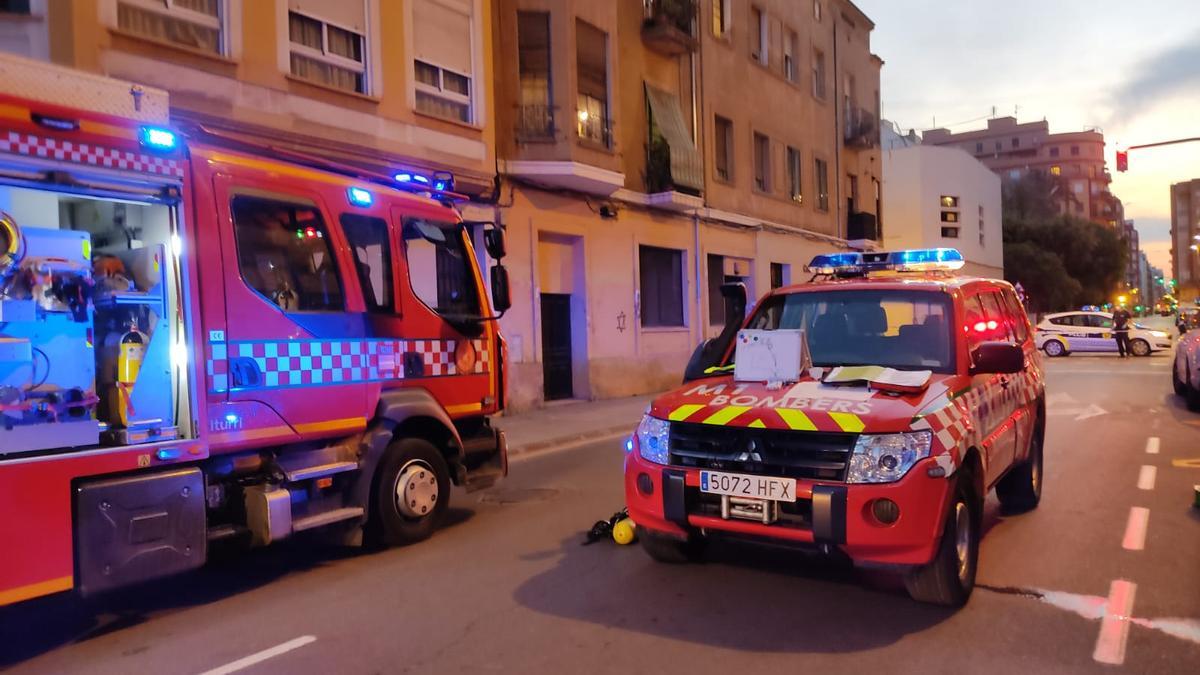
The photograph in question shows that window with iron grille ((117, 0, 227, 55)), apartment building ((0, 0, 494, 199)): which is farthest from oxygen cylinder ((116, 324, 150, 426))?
window with iron grille ((117, 0, 227, 55))

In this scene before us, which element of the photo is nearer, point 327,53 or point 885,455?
point 885,455

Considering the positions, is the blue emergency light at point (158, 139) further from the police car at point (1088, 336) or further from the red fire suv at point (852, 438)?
the police car at point (1088, 336)

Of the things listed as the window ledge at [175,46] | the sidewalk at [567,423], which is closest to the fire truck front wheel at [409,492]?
the sidewalk at [567,423]

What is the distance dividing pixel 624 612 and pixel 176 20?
9749 mm

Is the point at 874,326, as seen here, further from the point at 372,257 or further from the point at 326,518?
the point at 326,518

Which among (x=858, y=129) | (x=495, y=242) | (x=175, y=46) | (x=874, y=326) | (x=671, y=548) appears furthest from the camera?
(x=858, y=129)

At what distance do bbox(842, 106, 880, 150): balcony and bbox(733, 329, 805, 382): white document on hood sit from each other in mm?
26743

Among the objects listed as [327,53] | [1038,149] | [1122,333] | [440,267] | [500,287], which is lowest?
[1122,333]

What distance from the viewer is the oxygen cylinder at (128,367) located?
183 inches

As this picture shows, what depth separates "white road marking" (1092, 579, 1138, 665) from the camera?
400 cm

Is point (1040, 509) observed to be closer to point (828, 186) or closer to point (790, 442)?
point (790, 442)

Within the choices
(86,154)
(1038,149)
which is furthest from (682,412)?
(1038,149)

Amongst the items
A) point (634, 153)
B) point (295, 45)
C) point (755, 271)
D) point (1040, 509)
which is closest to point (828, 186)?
point (755, 271)

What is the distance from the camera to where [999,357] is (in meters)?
4.87
